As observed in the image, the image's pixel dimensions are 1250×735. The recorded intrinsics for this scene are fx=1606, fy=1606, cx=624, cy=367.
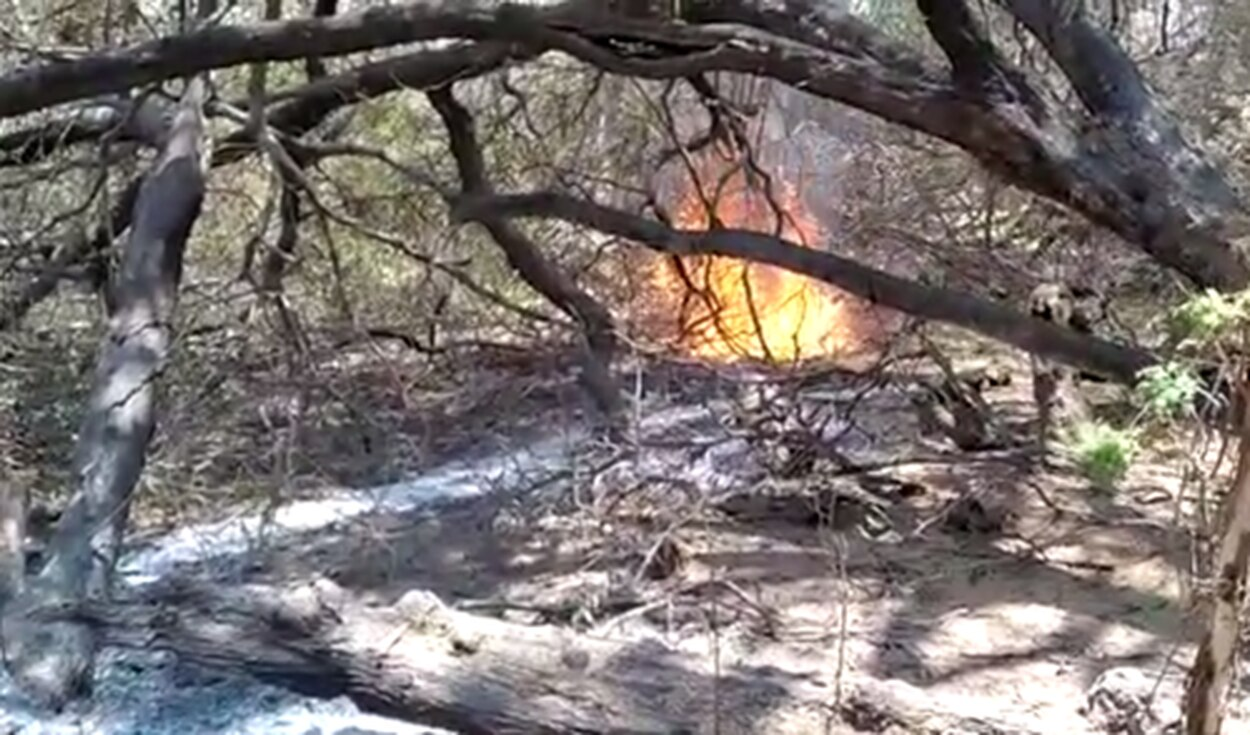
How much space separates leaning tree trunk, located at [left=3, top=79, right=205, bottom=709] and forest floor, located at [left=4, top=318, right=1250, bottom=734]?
51cm

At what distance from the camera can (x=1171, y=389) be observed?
2037mm

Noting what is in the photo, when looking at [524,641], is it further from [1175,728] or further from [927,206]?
[927,206]

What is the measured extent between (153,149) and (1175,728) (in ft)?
11.8

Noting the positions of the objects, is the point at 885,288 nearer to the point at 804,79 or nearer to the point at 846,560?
the point at 804,79

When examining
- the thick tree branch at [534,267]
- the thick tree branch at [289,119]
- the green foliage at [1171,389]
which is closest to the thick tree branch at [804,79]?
the thick tree branch at [289,119]

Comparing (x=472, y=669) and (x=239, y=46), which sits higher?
(x=239, y=46)

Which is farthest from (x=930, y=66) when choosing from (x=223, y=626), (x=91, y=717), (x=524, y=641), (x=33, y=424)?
(x=33, y=424)

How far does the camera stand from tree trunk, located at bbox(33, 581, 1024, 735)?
8.05ft

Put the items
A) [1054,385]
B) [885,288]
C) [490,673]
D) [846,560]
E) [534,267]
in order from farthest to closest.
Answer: [534,267] → [1054,385] → [885,288] → [846,560] → [490,673]

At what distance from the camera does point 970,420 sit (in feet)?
15.3

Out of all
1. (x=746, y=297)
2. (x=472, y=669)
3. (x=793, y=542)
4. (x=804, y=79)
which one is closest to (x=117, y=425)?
(x=472, y=669)

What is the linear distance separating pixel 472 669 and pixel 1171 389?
4.03 feet

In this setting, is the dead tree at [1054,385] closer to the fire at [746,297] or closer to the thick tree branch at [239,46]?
the fire at [746,297]

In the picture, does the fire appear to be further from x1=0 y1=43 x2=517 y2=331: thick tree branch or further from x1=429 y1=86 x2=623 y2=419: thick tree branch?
x1=0 y1=43 x2=517 y2=331: thick tree branch
